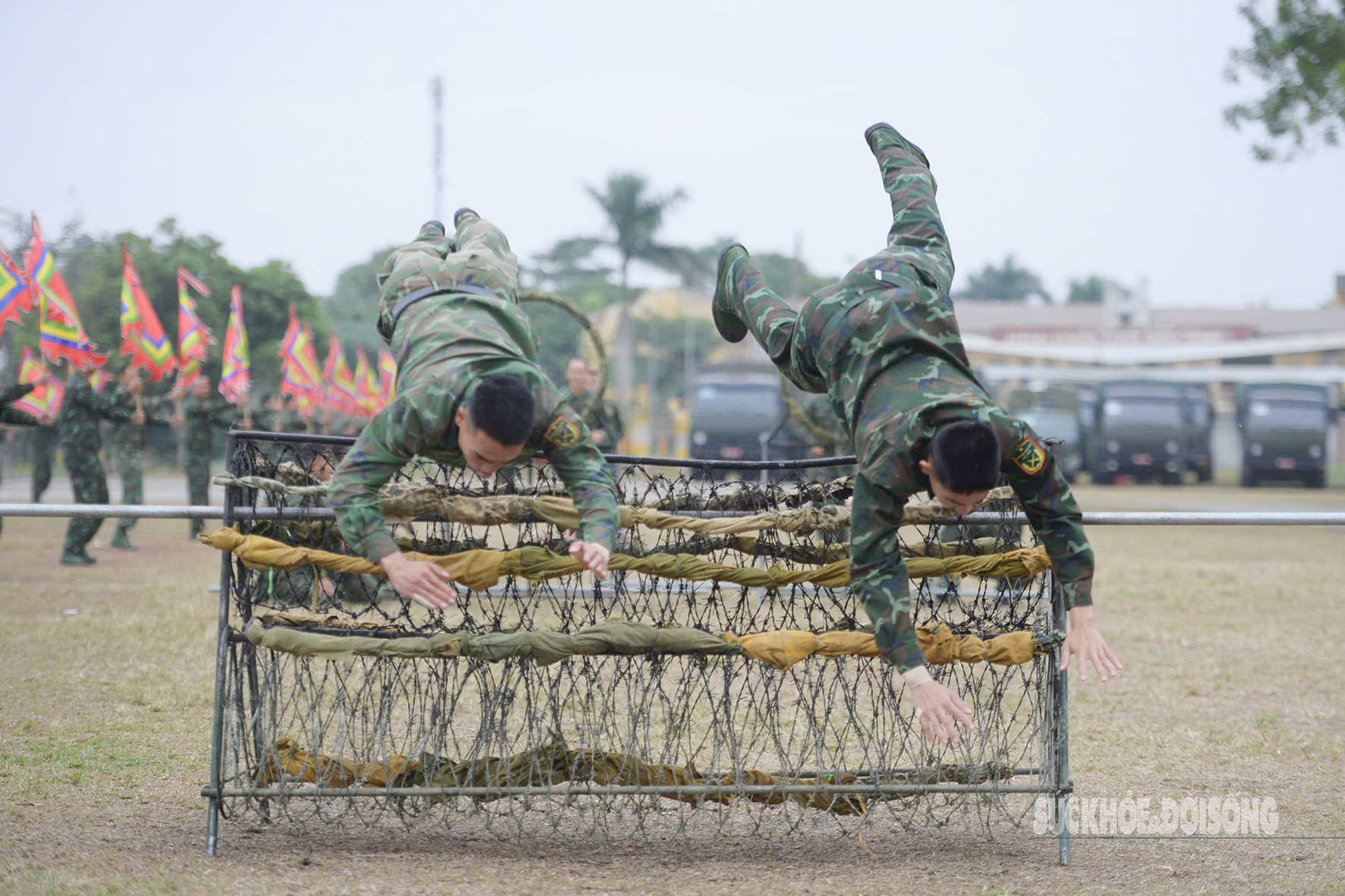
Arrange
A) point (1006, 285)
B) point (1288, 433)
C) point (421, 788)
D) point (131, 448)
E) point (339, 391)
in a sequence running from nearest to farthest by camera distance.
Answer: point (421, 788) → point (131, 448) → point (339, 391) → point (1288, 433) → point (1006, 285)

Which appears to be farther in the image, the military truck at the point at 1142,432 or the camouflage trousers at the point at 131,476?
A: the military truck at the point at 1142,432

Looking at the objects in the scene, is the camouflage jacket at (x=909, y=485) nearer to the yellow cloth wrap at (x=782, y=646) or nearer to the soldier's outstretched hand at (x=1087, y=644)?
the soldier's outstretched hand at (x=1087, y=644)

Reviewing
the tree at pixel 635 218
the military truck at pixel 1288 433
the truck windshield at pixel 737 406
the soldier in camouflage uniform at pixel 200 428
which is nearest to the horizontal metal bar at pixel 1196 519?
the soldier in camouflage uniform at pixel 200 428

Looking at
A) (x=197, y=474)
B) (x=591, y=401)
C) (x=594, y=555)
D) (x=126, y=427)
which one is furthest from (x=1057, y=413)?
(x=594, y=555)

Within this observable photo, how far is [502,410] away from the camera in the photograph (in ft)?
11.1

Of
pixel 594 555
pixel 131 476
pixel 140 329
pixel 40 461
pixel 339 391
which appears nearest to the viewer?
pixel 594 555

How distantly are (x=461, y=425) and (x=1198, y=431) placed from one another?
31632 mm

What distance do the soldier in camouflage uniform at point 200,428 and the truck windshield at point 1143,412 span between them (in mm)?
23456

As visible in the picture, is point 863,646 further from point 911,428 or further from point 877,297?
point 877,297

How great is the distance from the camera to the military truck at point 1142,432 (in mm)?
30672

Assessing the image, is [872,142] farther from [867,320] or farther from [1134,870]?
[1134,870]

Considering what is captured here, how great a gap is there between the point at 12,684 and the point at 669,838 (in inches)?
162

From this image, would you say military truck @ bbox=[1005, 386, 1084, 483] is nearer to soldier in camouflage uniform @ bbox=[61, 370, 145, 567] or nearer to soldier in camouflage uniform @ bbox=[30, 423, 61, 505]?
soldier in camouflage uniform @ bbox=[30, 423, 61, 505]

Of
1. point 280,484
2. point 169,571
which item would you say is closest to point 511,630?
point 280,484
